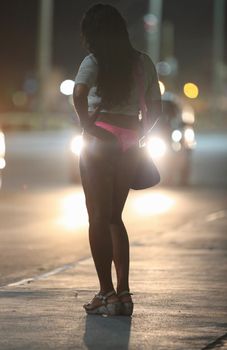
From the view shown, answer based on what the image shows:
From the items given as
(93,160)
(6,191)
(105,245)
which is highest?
(93,160)

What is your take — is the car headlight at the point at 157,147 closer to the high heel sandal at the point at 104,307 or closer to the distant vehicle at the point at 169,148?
the distant vehicle at the point at 169,148

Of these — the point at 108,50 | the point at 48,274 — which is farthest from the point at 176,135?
the point at 108,50

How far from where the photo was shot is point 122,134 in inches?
313

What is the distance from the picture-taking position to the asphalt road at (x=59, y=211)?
11.9 metres

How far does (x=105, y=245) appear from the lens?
7891mm

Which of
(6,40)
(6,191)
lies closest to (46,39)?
(6,40)

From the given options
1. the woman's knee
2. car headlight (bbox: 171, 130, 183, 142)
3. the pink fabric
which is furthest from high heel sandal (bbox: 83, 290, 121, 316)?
car headlight (bbox: 171, 130, 183, 142)

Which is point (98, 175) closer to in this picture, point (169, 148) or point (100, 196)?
point (100, 196)

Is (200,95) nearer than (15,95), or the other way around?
(15,95)

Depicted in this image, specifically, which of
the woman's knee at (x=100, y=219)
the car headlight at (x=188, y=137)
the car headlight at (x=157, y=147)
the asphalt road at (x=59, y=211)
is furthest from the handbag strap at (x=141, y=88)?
the car headlight at (x=188, y=137)

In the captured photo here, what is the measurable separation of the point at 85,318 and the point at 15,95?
9322 centimetres

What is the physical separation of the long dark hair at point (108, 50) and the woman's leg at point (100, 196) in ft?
0.99

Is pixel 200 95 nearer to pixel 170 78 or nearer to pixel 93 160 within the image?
pixel 170 78

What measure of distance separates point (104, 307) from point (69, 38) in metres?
91.8
